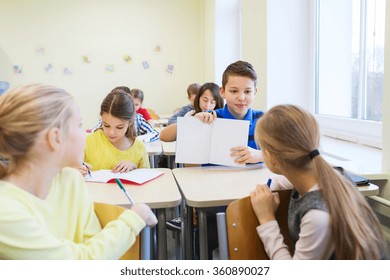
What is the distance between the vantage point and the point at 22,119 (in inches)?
30.6

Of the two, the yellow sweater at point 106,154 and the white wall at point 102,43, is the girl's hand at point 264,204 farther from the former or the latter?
the white wall at point 102,43

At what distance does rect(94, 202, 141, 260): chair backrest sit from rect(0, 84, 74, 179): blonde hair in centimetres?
26

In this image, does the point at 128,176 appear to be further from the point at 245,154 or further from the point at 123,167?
the point at 245,154

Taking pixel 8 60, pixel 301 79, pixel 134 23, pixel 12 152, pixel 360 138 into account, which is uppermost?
pixel 134 23

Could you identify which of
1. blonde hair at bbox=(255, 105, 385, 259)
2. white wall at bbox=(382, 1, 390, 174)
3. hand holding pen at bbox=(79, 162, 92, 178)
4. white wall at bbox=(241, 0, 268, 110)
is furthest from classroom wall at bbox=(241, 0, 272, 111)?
blonde hair at bbox=(255, 105, 385, 259)

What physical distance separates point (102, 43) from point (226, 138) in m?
4.32

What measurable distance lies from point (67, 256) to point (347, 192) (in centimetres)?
63

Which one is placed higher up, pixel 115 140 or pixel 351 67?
pixel 351 67

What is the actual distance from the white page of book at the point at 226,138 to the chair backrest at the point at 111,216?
74 cm

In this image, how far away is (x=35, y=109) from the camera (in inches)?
31.1

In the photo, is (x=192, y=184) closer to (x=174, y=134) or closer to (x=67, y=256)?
(x=174, y=134)

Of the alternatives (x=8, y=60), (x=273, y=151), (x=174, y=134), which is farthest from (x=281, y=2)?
(x=8, y=60)

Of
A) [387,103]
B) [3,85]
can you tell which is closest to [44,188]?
[387,103]

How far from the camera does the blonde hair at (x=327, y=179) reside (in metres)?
0.85
